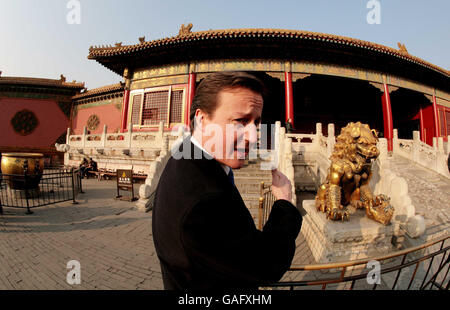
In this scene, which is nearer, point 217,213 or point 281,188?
point 217,213

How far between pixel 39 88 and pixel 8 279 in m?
19.7

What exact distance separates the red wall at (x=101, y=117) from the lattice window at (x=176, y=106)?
563 centimetres

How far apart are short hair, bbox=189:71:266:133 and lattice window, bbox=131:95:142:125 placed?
11290 millimetres

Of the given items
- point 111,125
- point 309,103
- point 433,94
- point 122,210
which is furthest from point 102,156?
point 433,94

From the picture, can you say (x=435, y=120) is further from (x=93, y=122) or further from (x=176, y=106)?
(x=93, y=122)

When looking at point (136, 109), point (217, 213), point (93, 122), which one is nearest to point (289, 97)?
point (136, 109)

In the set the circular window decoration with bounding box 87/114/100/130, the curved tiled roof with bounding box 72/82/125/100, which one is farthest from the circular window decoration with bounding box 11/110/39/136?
the circular window decoration with bounding box 87/114/100/130

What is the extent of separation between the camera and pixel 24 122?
15.2 metres

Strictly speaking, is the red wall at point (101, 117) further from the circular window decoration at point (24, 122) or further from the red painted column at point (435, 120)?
the red painted column at point (435, 120)

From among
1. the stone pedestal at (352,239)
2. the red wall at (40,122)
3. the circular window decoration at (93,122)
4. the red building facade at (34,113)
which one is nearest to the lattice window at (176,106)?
the circular window decoration at (93,122)

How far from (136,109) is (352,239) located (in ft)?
37.9

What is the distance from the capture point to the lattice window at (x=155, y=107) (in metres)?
10.4

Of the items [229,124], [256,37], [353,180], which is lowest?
[353,180]
